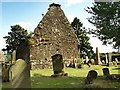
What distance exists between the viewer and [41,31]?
88.4ft

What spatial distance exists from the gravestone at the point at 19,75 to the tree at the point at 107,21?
7426mm

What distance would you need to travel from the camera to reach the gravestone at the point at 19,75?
889 centimetres

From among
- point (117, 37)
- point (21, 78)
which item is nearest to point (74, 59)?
point (117, 37)

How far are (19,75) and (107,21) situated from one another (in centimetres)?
820

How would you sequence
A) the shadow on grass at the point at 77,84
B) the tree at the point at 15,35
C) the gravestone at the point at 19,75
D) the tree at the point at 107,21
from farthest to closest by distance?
the tree at the point at 15,35 < the tree at the point at 107,21 < the shadow on grass at the point at 77,84 < the gravestone at the point at 19,75

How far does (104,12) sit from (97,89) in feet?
20.0

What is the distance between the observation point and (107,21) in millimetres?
15242

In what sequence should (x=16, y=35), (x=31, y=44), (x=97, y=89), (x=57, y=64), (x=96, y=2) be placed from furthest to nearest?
1. (x=16, y=35)
2. (x=31, y=44)
3. (x=57, y=64)
4. (x=96, y=2)
5. (x=97, y=89)

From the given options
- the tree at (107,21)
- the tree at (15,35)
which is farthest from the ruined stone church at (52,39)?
the tree at (15,35)

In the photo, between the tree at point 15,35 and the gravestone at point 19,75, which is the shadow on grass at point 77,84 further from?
the tree at point 15,35

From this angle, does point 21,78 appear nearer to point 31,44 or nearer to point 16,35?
point 31,44

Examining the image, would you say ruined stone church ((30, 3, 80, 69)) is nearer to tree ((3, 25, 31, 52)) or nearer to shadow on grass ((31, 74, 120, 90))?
Answer: shadow on grass ((31, 74, 120, 90))

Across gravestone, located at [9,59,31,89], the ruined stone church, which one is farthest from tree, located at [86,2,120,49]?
the ruined stone church

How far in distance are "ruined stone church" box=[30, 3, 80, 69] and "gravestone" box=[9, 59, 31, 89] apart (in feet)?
54.8
